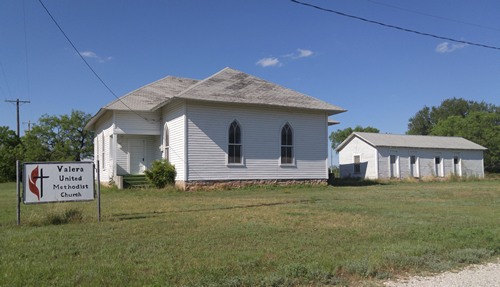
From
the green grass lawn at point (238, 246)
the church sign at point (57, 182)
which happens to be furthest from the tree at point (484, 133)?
the church sign at point (57, 182)

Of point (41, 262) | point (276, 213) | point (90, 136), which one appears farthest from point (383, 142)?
point (90, 136)

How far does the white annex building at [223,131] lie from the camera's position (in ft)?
74.2

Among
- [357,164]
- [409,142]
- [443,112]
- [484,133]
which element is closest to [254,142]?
[357,164]

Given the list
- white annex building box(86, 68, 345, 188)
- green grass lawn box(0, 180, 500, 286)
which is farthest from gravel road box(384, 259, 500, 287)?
white annex building box(86, 68, 345, 188)

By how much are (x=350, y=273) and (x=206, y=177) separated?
55.7 ft

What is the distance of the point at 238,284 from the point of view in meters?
5.55

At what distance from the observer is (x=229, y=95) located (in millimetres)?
23375

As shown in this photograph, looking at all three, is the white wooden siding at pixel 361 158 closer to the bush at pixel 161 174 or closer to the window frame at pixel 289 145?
the window frame at pixel 289 145

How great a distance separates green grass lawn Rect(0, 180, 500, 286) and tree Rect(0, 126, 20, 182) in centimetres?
3772

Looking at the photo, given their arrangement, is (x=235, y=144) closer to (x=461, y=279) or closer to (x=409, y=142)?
(x=461, y=279)

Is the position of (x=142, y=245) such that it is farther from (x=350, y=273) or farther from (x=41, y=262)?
(x=350, y=273)

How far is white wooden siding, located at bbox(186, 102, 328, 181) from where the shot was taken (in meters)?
22.6

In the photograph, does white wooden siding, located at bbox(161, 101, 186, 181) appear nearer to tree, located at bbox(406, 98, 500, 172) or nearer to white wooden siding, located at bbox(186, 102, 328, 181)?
white wooden siding, located at bbox(186, 102, 328, 181)

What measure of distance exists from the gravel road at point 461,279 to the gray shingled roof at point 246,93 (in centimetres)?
1689
